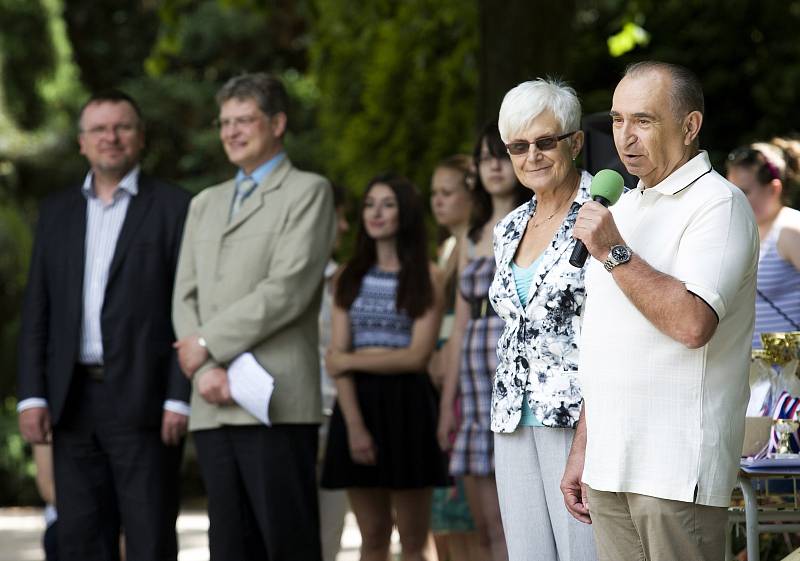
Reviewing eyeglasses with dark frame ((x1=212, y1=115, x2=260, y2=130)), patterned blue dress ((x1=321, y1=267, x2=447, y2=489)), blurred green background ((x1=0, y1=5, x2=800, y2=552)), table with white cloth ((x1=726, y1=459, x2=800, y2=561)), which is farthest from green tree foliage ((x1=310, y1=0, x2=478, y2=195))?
table with white cloth ((x1=726, y1=459, x2=800, y2=561))

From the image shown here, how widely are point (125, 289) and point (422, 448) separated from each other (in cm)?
144

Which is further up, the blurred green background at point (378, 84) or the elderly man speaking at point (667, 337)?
the blurred green background at point (378, 84)

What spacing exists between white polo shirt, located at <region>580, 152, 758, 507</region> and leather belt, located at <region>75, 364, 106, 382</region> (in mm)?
2686

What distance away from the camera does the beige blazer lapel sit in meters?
5.46

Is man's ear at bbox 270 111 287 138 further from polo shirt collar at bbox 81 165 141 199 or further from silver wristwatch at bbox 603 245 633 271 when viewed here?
silver wristwatch at bbox 603 245 633 271

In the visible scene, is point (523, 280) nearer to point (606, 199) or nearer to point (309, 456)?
point (606, 199)

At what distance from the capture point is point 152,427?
18.4ft

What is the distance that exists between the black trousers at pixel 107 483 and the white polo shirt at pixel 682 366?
2.57m

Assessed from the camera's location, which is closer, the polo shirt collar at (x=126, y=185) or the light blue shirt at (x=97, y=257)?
the light blue shirt at (x=97, y=257)

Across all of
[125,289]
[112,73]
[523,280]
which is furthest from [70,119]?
[523,280]

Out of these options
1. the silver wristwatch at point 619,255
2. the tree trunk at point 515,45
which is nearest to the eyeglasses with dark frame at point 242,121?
the silver wristwatch at point 619,255

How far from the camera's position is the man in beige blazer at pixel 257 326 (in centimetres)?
530

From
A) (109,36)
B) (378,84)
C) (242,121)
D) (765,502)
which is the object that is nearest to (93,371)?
(242,121)

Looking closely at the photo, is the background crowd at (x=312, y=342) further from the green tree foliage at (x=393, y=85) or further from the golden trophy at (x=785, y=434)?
the green tree foliage at (x=393, y=85)
